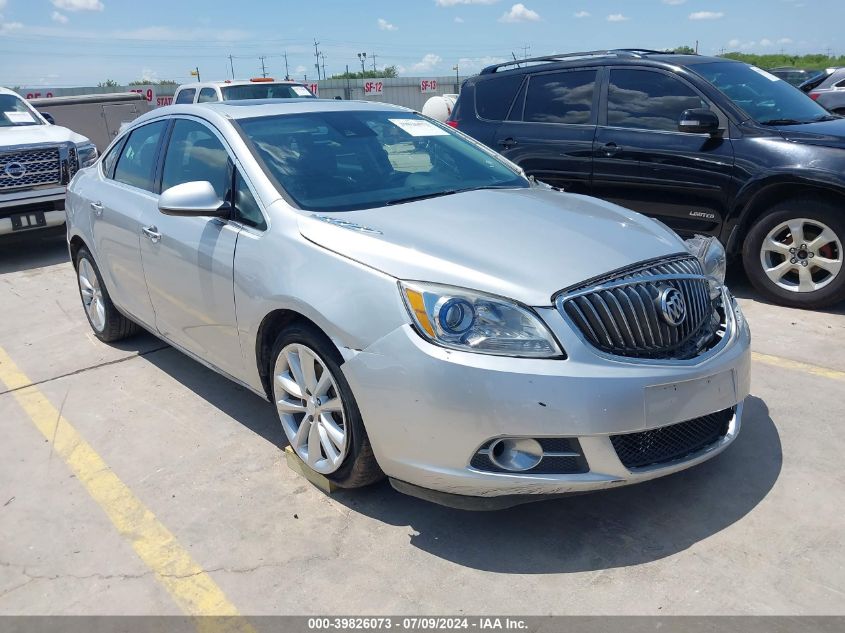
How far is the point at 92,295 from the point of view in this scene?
5445mm

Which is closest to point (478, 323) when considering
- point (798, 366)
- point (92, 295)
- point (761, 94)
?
point (798, 366)

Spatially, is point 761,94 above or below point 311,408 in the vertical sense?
above

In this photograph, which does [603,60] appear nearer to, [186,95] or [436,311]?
[436,311]

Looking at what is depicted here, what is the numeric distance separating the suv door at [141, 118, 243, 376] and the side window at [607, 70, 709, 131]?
12.5 feet

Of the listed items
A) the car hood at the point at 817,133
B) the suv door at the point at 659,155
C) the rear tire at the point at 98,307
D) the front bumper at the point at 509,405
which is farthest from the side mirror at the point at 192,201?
the car hood at the point at 817,133

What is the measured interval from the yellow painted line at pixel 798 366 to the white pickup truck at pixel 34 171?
Answer: 306 inches

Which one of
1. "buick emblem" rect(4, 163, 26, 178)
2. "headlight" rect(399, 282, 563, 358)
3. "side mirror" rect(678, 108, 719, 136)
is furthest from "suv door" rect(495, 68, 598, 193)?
"buick emblem" rect(4, 163, 26, 178)

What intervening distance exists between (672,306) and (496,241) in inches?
28.7

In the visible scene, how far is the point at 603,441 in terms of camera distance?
2.60 metres

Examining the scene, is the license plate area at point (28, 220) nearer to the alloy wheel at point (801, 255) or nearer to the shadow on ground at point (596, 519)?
the shadow on ground at point (596, 519)

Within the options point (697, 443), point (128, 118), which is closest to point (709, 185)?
point (697, 443)

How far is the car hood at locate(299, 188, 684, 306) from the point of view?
274 centimetres
